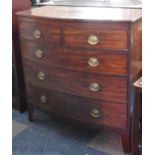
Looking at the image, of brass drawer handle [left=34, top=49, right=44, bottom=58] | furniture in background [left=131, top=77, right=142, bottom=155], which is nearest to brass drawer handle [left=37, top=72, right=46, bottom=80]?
brass drawer handle [left=34, top=49, right=44, bottom=58]

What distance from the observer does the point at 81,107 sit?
1.66m

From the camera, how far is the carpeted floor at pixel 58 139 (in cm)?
168

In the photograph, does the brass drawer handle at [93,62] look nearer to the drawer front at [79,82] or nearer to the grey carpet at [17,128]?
the drawer front at [79,82]

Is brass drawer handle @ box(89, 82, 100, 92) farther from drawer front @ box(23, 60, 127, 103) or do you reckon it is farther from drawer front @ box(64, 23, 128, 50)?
drawer front @ box(64, 23, 128, 50)

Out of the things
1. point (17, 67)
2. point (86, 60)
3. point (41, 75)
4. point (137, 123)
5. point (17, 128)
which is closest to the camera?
point (137, 123)

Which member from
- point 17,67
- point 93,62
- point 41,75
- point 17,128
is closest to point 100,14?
point 93,62

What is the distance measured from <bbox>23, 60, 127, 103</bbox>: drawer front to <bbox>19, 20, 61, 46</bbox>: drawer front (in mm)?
176

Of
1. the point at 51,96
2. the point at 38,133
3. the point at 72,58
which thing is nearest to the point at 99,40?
the point at 72,58

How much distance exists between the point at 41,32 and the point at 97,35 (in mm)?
396

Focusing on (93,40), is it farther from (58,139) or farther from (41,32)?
(58,139)

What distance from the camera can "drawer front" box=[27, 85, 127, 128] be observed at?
1.56 m
